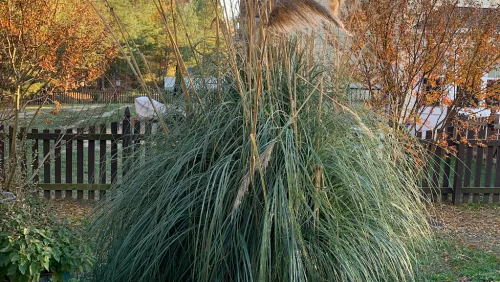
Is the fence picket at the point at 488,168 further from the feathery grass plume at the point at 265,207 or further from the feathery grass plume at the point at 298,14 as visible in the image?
the feathery grass plume at the point at 298,14

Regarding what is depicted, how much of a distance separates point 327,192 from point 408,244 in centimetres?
79

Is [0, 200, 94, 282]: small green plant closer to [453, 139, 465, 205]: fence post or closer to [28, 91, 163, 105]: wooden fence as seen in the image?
[28, 91, 163, 105]: wooden fence

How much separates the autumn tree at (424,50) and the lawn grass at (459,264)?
1.70 m

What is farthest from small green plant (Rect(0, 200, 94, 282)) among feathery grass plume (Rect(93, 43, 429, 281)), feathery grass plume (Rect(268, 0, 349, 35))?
feathery grass plume (Rect(268, 0, 349, 35))

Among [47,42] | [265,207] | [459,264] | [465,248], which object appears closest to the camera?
[265,207]

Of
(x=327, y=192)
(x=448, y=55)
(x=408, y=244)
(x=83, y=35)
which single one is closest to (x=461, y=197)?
(x=448, y=55)

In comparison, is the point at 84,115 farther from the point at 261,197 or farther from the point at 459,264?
the point at 261,197

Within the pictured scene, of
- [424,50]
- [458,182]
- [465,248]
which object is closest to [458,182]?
[458,182]

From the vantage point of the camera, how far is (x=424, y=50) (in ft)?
22.2

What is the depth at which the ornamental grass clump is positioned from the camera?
10.1 ft

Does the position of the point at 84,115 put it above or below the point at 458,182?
above

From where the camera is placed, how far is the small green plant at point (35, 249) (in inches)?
122

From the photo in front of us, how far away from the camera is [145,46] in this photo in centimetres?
2680

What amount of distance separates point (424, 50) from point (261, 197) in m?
4.41
